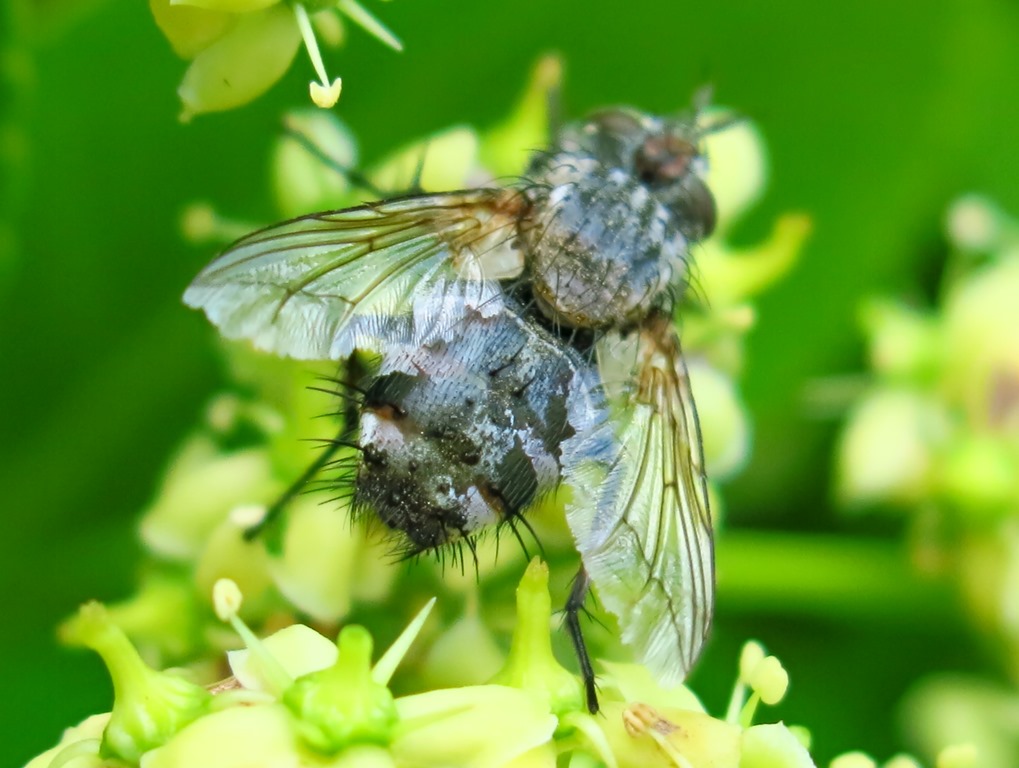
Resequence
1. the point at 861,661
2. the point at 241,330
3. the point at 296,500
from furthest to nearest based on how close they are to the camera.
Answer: the point at 861,661, the point at 296,500, the point at 241,330

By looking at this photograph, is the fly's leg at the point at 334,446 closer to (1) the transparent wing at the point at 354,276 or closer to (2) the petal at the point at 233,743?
(1) the transparent wing at the point at 354,276

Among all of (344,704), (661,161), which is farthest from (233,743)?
(661,161)

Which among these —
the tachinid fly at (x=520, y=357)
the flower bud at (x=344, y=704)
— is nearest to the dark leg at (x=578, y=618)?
the tachinid fly at (x=520, y=357)

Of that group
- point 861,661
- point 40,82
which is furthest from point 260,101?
point 861,661

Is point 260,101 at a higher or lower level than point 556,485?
higher

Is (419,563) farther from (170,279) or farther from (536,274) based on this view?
(170,279)

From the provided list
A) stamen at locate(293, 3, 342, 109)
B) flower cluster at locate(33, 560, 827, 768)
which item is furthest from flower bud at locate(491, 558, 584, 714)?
stamen at locate(293, 3, 342, 109)

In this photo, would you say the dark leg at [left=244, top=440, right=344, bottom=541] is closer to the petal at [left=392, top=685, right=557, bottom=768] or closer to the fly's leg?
the fly's leg
